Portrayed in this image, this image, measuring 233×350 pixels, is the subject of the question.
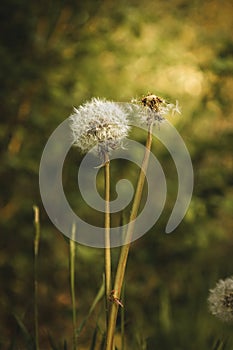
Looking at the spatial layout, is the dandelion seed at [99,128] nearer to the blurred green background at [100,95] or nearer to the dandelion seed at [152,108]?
the dandelion seed at [152,108]

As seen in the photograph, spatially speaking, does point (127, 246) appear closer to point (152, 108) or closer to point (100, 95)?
point (152, 108)

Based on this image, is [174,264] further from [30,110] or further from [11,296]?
[30,110]

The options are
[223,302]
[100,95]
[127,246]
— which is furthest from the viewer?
[100,95]

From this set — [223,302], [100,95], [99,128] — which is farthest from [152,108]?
[100,95]

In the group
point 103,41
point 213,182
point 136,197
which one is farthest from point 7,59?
point 136,197

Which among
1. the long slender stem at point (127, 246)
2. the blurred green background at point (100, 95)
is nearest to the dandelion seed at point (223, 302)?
the long slender stem at point (127, 246)

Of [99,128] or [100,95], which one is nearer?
[99,128]
